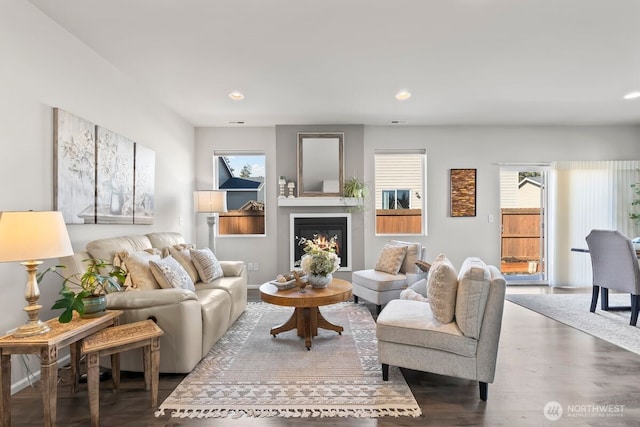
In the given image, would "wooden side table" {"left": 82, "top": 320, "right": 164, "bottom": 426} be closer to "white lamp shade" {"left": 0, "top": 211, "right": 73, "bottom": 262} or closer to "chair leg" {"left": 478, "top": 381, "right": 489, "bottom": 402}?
"white lamp shade" {"left": 0, "top": 211, "right": 73, "bottom": 262}

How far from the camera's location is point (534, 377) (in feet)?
8.18

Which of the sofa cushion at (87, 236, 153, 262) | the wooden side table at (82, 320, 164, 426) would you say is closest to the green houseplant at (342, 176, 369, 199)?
the sofa cushion at (87, 236, 153, 262)

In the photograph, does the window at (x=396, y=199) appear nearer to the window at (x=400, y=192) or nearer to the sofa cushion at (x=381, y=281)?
the window at (x=400, y=192)

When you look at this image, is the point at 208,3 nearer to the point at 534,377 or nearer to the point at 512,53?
the point at 512,53

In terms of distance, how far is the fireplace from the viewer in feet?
17.9

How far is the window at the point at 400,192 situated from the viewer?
5.66 metres

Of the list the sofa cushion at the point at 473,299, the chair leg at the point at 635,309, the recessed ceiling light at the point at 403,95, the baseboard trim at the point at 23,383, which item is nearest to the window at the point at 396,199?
the recessed ceiling light at the point at 403,95

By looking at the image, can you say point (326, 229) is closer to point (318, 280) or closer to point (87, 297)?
point (318, 280)

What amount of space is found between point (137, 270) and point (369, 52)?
2.67 metres

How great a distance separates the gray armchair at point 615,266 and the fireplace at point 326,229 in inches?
122

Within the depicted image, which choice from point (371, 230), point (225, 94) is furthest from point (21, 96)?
→ point (371, 230)

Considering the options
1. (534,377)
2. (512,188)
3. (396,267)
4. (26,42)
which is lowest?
(534,377)

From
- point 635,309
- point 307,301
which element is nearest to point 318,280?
point 307,301

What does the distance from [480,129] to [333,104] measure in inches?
105
